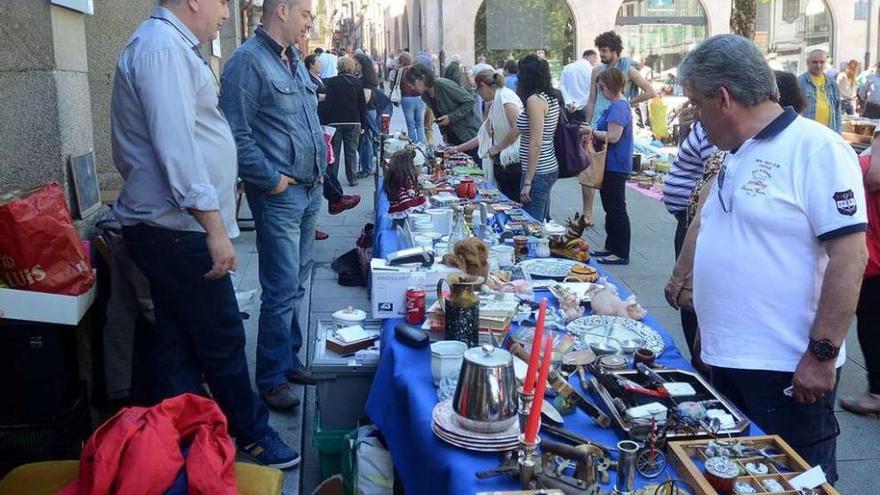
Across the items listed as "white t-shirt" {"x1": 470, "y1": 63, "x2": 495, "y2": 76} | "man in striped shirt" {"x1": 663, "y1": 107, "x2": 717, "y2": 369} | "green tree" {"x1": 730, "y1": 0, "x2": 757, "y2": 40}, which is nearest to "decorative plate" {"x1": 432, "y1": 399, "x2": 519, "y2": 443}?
"man in striped shirt" {"x1": 663, "y1": 107, "x2": 717, "y2": 369}

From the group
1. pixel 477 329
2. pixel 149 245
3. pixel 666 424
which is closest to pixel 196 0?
pixel 149 245

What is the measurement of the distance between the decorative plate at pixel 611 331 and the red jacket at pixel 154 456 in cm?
125

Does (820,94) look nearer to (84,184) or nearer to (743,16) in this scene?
(84,184)

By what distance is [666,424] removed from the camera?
204cm

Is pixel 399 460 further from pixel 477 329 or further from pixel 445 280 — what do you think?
pixel 445 280

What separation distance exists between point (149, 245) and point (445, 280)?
1.11 metres

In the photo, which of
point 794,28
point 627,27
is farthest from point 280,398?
point 794,28

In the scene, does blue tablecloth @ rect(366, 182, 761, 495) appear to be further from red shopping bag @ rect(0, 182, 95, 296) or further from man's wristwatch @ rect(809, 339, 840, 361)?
red shopping bag @ rect(0, 182, 95, 296)

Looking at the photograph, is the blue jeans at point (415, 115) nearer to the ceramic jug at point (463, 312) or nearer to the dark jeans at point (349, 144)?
the dark jeans at point (349, 144)

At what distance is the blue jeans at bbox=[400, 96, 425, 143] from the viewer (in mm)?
12195

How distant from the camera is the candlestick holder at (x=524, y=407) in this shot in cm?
198

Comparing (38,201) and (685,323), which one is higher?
(38,201)

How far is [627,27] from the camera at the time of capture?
30047 mm

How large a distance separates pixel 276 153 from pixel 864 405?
3.19 m
